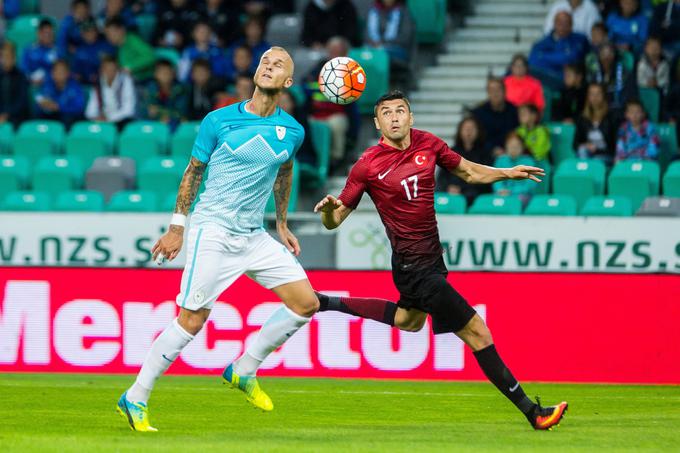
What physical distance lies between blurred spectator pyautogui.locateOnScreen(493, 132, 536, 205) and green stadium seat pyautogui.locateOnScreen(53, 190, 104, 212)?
4373 millimetres

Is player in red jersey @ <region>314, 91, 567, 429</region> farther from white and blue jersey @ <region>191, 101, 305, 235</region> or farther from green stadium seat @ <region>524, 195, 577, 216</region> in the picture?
green stadium seat @ <region>524, 195, 577, 216</region>

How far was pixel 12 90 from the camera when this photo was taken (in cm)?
1808

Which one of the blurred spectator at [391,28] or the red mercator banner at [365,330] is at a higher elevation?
the blurred spectator at [391,28]

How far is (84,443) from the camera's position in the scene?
8.02 meters

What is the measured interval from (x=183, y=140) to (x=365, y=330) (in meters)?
5.14

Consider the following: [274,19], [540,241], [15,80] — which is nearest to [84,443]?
[540,241]

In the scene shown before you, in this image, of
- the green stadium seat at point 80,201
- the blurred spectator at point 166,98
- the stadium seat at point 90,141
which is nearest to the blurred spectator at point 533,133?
the blurred spectator at point 166,98

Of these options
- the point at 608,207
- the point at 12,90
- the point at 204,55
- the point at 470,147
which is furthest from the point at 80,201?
the point at 608,207

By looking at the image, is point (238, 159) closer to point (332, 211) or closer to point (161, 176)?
point (332, 211)

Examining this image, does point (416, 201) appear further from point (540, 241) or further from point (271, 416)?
point (540, 241)

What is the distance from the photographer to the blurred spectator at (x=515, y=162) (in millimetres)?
15492

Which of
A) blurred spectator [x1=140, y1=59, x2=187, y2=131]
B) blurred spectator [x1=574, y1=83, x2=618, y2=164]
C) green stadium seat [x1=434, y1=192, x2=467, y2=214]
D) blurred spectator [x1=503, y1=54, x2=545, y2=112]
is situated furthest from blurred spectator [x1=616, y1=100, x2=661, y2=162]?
blurred spectator [x1=140, y1=59, x2=187, y2=131]

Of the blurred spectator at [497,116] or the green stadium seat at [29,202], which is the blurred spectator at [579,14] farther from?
the green stadium seat at [29,202]

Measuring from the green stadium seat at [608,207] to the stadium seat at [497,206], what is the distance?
0.71 m
